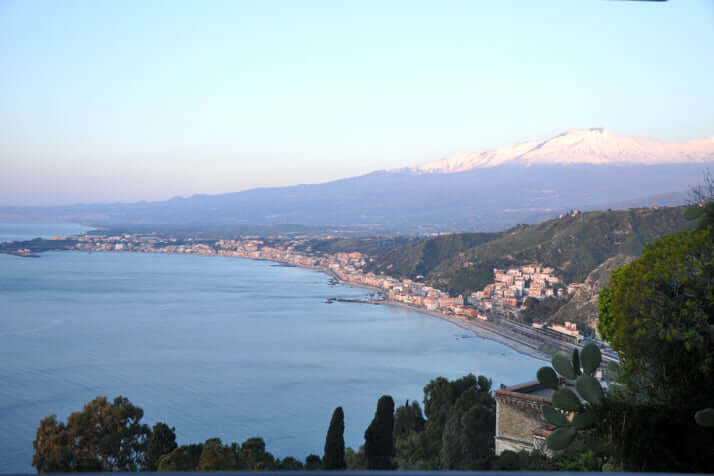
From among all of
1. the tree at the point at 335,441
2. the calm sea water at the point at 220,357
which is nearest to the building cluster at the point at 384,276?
the calm sea water at the point at 220,357

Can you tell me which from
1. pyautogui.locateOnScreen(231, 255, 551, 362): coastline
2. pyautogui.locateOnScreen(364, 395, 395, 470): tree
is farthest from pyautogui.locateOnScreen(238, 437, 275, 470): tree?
pyautogui.locateOnScreen(231, 255, 551, 362): coastline

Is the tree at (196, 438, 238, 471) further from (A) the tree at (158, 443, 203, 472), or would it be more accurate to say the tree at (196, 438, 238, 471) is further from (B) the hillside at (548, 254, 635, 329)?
(B) the hillside at (548, 254, 635, 329)

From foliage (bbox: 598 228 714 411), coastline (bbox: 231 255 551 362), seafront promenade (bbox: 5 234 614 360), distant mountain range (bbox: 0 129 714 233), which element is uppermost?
distant mountain range (bbox: 0 129 714 233)

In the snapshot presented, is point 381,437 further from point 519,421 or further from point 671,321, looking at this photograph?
point 671,321

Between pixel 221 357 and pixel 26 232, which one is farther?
pixel 26 232

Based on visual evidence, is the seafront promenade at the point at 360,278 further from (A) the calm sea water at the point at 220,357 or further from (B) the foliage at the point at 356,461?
(B) the foliage at the point at 356,461

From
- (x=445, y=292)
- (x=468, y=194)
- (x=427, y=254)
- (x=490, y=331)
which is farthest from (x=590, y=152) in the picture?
(x=490, y=331)
